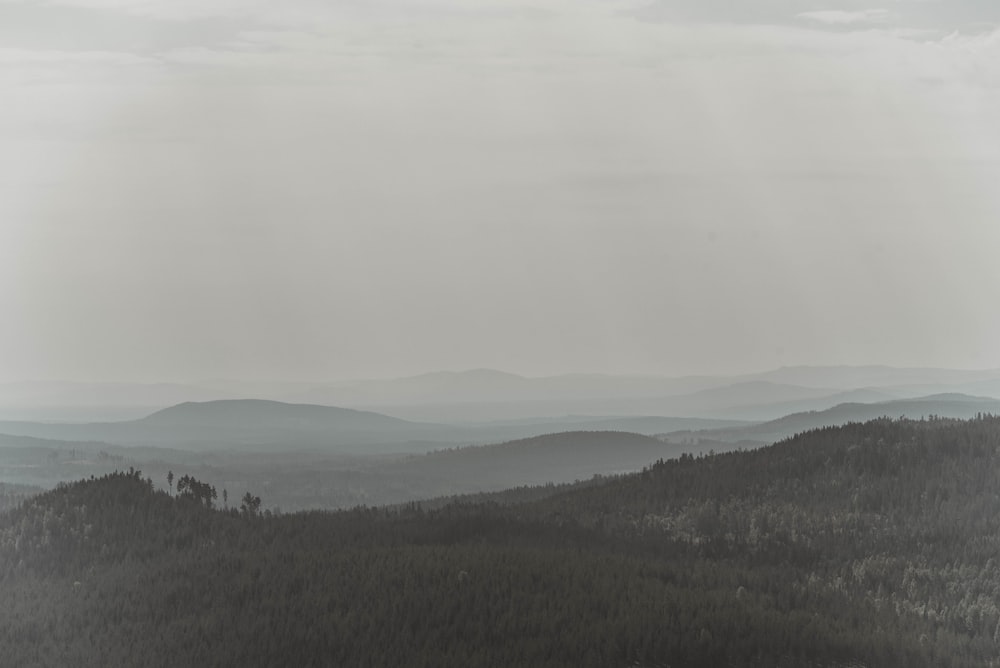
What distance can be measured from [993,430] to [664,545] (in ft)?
74.5

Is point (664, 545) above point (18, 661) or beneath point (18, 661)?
above

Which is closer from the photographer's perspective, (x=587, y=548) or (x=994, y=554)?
(x=994, y=554)

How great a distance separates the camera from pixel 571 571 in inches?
1954

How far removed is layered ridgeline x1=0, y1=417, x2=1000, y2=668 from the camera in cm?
4156

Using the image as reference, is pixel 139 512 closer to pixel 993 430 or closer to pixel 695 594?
pixel 695 594

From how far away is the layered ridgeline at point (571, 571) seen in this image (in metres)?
41.6

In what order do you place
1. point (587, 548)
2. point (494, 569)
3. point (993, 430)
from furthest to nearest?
point (993, 430), point (587, 548), point (494, 569)

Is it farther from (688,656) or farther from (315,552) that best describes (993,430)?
(315,552)

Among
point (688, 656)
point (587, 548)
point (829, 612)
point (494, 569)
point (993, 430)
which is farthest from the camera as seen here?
point (993, 430)

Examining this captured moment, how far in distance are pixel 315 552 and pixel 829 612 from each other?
26187 mm

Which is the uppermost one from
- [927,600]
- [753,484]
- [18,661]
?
[753,484]

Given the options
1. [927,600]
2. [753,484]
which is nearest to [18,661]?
[927,600]

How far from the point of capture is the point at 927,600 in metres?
46.9

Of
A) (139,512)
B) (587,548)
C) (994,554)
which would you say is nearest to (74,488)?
(139,512)
